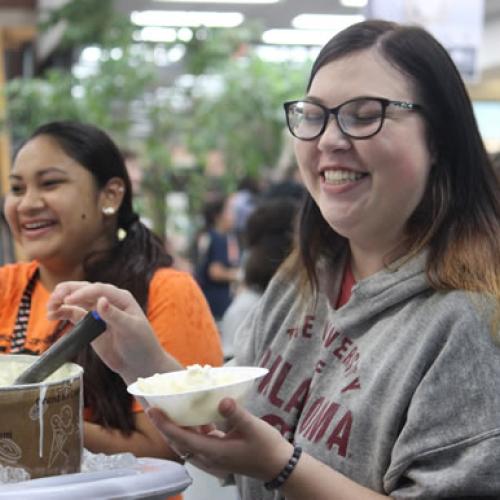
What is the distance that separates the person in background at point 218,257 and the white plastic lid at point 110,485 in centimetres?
589

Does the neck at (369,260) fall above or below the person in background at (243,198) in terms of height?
above

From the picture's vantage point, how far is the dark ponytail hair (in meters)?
2.04

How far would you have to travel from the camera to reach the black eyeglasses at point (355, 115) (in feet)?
4.81

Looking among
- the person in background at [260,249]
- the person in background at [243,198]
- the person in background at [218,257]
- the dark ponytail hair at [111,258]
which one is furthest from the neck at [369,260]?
the person in background at [243,198]

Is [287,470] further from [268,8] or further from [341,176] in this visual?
[268,8]

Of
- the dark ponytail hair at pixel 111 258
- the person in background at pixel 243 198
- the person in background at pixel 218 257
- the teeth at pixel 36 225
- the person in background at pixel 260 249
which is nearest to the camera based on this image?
the dark ponytail hair at pixel 111 258

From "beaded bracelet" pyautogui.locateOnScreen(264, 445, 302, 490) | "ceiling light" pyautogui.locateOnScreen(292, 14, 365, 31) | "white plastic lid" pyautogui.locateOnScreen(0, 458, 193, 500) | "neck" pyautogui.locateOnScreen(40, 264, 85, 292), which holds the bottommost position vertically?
"beaded bracelet" pyautogui.locateOnScreen(264, 445, 302, 490)

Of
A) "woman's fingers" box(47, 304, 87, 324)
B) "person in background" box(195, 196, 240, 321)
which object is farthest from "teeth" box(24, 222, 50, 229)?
"person in background" box(195, 196, 240, 321)

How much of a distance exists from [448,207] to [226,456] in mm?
543

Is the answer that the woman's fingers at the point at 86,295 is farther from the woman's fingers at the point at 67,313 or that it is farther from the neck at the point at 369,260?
the neck at the point at 369,260

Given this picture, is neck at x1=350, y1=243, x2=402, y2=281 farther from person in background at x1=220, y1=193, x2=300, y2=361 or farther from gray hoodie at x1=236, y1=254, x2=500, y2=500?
person in background at x1=220, y1=193, x2=300, y2=361

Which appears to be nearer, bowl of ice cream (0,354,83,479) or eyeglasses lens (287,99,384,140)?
bowl of ice cream (0,354,83,479)

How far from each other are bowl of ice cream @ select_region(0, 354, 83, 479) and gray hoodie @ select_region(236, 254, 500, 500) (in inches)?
15.3

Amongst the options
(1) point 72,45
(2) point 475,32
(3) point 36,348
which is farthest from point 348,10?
(3) point 36,348
